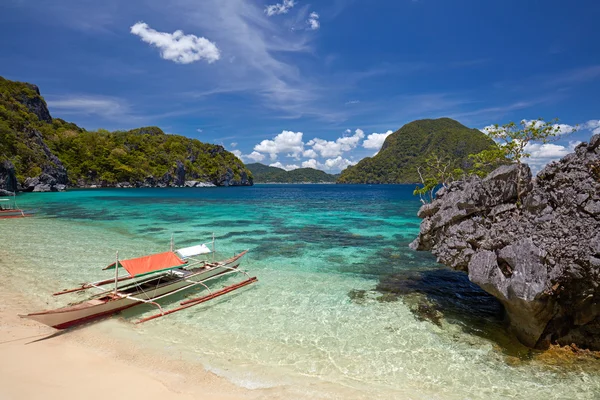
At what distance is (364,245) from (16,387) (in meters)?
21.6

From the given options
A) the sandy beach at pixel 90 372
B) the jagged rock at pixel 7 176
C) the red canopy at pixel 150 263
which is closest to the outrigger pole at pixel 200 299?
the red canopy at pixel 150 263

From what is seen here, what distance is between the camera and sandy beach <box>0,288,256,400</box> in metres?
6.96

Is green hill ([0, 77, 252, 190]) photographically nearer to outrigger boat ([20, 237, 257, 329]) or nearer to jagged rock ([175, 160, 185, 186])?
jagged rock ([175, 160, 185, 186])

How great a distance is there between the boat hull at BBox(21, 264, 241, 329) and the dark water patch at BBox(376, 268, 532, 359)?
9.84m

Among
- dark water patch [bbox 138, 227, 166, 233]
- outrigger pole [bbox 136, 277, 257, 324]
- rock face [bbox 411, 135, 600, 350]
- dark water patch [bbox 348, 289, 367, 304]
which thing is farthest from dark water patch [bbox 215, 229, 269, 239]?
rock face [bbox 411, 135, 600, 350]

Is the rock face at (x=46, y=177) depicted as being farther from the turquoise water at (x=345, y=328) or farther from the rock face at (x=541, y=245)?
the rock face at (x=541, y=245)

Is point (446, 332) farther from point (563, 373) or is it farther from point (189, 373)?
point (189, 373)

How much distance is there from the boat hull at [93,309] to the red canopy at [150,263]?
91 centimetres

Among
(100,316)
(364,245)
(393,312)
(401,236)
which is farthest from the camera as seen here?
(401,236)

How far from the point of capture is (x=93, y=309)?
1048 cm

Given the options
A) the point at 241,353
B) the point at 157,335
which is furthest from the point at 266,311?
the point at 157,335

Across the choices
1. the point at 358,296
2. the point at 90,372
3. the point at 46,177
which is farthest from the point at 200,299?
the point at 46,177

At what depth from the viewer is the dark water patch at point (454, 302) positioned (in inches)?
406

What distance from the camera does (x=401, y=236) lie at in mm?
28641
